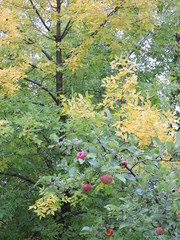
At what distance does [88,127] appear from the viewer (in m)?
2.74

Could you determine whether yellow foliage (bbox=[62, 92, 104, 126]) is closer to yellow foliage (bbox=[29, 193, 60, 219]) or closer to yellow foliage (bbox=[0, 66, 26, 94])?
yellow foliage (bbox=[29, 193, 60, 219])

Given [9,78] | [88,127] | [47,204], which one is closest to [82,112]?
[88,127]

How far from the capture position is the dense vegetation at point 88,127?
79.4 inches

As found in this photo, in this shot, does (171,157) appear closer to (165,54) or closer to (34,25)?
(34,25)

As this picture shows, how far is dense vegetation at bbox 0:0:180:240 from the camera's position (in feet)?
6.62

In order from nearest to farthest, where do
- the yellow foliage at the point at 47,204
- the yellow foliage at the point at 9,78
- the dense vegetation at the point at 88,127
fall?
1. the dense vegetation at the point at 88,127
2. the yellow foliage at the point at 47,204
3. the yellow foliage at the point at 9,78

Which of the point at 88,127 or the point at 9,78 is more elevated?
the point at 9,78

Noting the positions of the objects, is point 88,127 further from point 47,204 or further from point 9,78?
point 9,78

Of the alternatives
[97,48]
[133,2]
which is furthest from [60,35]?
[133,2]

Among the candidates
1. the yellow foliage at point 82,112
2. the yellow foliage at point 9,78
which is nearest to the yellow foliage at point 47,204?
the yellow foliage at point 82,112

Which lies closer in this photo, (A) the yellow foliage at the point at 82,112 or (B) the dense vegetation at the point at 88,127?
(B) the dense vegetation at the point at 88,127

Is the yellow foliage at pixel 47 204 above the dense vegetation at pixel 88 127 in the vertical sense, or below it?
below

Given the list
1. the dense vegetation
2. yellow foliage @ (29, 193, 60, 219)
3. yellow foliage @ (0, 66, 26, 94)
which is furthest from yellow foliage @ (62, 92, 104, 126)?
yellow foliage @ (0, 66, 26, 94)

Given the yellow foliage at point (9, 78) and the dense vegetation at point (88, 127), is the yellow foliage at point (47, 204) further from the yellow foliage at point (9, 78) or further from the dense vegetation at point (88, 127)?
the yellow foliage at point (9, 78)
